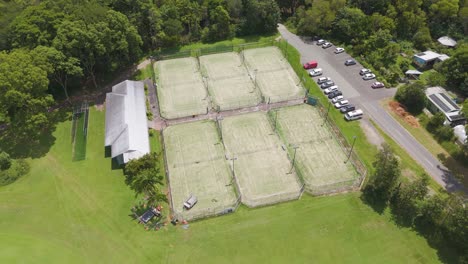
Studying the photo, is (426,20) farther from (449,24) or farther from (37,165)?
(37,165)

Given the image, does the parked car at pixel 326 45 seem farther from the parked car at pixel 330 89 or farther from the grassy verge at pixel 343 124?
the parked car at pixel 330 89

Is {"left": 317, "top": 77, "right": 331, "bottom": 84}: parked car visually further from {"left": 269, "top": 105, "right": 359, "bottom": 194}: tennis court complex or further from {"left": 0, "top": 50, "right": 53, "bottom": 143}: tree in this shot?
{"left": 0, "top": 50, "right": 53, "bottom": 143}: tree

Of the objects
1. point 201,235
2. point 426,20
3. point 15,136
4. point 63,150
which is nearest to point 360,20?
point 426,20

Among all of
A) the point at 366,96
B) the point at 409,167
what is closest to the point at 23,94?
the point at 366,96

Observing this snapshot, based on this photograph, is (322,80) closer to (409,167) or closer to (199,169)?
(409,167)

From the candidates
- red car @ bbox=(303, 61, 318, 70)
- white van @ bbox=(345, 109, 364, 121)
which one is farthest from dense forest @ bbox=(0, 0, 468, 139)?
white van @ bbox=(345, 109, 364, 121)
